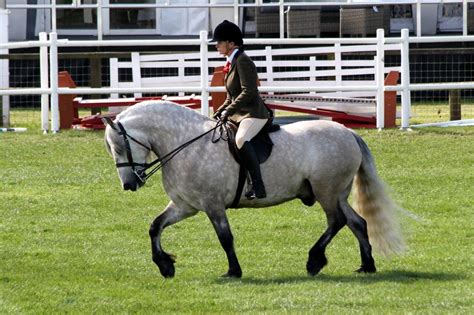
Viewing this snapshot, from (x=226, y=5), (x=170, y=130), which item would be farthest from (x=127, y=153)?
(x=226, y=5)

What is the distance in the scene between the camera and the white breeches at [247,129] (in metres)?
11.6

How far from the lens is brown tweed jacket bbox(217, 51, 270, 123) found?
11.6 m

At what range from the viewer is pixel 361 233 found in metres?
11.9

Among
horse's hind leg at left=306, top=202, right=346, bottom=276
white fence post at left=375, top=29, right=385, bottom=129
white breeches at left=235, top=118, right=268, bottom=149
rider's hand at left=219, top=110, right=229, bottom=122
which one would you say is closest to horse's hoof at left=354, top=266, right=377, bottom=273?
horse's hind leg at left=306, top=202, right=346, bottom=276

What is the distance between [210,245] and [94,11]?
1841 cm

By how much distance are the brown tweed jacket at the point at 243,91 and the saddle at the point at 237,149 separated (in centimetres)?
9

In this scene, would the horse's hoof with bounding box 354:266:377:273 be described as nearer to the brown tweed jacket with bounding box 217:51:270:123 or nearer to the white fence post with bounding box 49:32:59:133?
the brown tweed jacket with bounding box 217:51:270:123

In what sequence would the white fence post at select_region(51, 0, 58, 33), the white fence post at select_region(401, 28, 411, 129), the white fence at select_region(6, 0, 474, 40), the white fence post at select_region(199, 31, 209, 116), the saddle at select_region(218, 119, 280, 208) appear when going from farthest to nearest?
1. the white fence at select_region(6, 0, 474, 40)
2. the white fence post at select_region(51, 0, 58, 33)
3. the white fence post at select_region(401, 28, 411, 129)
4. the white fence post at select_region(199, 31, 209, 116)
5. the saddle at select_region(218, 119, 280, 208)

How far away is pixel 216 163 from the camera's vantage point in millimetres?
11695

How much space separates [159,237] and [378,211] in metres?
1.91

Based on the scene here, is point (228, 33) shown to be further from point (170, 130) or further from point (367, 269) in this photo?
point (367, 269)

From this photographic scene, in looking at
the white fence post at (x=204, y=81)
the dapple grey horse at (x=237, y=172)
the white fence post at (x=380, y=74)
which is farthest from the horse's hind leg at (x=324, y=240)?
the white fence post at (x=380, y=74)

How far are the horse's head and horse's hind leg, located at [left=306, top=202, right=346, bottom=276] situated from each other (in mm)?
1516

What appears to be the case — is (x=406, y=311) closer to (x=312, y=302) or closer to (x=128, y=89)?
(x=312, y=302)
